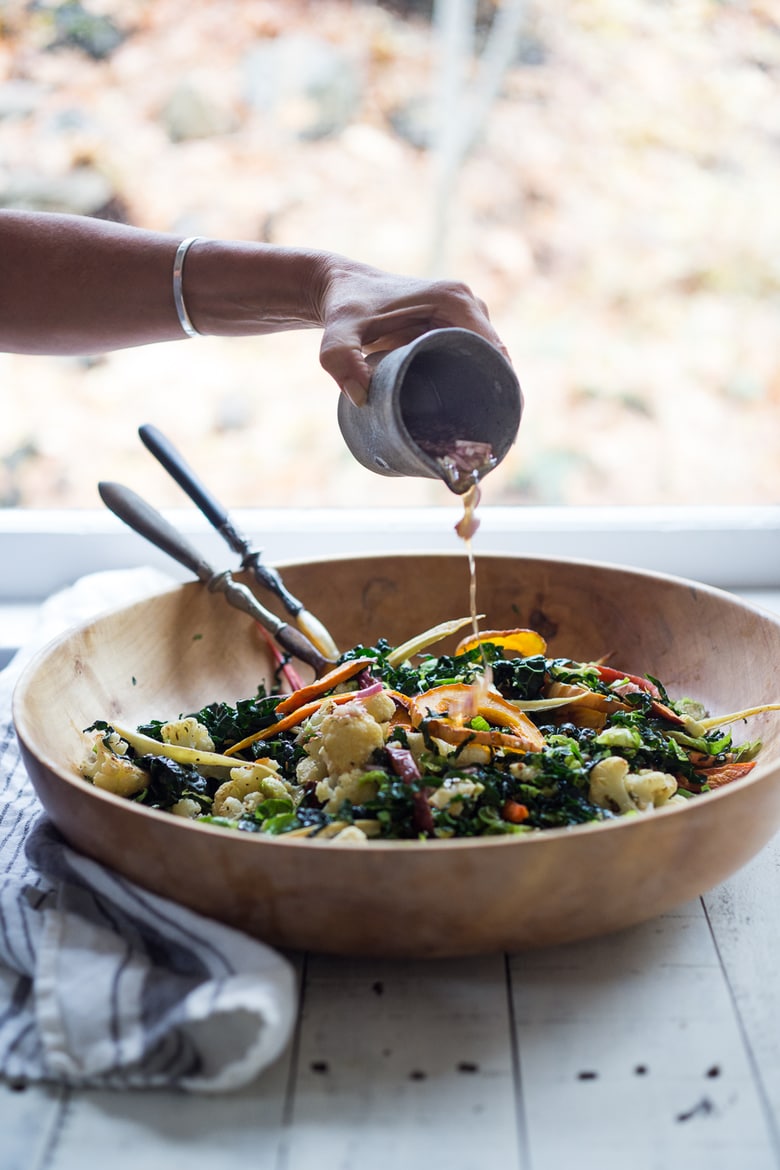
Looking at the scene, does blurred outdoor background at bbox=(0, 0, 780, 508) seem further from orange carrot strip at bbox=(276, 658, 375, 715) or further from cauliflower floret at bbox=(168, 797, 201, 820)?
cauliflower floret at bbox=(168, 797, 201, 820)

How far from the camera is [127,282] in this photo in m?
2.16

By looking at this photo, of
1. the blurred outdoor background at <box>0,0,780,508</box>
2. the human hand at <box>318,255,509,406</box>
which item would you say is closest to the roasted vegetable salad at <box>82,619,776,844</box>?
the human hand at <box>318,255,509,406</box>

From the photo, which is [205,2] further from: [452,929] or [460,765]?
[452,929]

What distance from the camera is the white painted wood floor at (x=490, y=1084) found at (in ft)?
3.95

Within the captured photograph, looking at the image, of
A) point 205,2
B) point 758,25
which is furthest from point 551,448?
point 205,2

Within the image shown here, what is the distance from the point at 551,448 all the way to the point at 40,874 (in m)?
3.78

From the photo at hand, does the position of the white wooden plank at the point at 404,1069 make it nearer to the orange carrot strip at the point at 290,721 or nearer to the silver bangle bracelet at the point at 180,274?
the orange carrot strip at the point at 290,721

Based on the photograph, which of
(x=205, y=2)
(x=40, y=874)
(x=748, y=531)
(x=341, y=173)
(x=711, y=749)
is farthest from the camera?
(x=341, y=173)

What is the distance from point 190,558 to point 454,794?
958 millimetres

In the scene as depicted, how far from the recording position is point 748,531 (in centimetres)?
315

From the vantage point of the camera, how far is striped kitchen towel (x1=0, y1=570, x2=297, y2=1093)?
126cm

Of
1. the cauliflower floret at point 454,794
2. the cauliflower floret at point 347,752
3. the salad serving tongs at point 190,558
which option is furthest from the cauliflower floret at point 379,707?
the salad serving tongs at point 190,558

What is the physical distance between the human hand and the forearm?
246 mm

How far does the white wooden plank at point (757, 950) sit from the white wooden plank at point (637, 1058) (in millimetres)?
17
